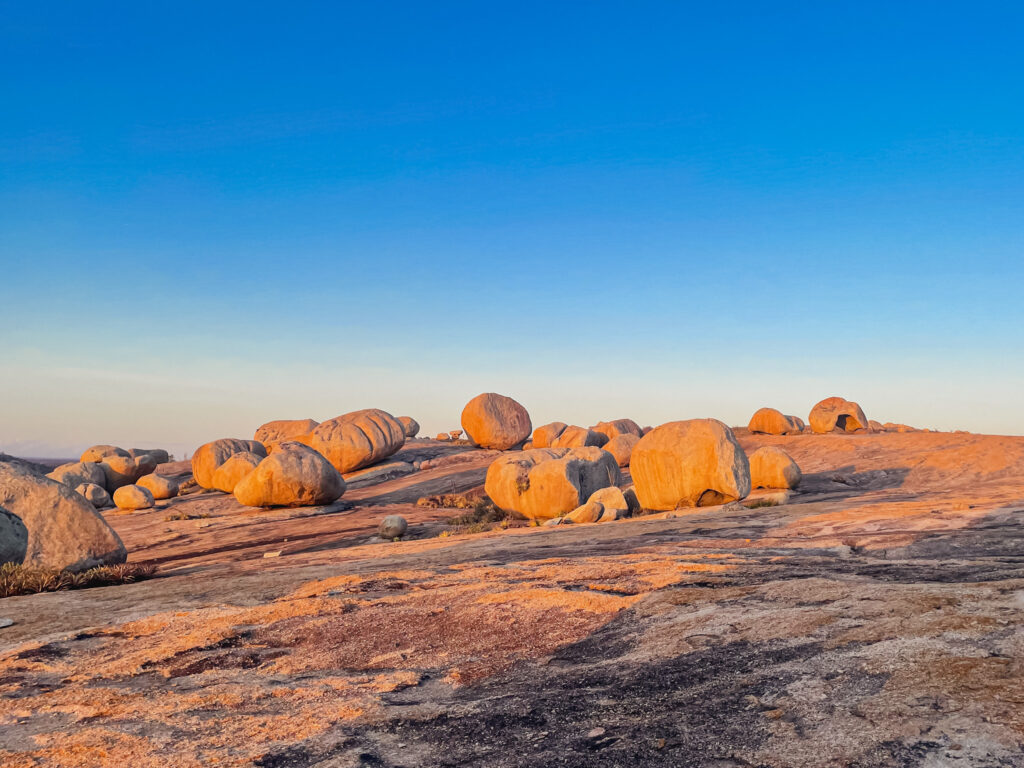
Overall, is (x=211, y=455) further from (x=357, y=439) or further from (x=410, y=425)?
(x=410, y=425)

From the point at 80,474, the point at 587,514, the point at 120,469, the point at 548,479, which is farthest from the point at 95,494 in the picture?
the point at 587,514

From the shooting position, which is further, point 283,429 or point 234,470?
point 283,429

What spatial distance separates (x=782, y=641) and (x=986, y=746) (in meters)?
1.77

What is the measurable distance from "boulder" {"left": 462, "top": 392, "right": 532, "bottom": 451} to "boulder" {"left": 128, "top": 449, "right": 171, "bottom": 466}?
60.1 feet

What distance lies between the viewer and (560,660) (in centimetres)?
509

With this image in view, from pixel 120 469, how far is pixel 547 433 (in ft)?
77.6

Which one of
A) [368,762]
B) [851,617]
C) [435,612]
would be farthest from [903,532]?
[368,762]

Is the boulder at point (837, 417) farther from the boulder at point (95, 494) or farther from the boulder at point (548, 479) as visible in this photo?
the boulder at point (95, 494)

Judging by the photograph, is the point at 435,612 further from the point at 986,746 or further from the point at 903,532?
the point at 903,532

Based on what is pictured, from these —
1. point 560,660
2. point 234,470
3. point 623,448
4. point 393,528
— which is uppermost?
point 623,448

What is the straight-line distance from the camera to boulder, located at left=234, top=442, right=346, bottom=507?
1049 inches

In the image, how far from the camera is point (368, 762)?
347 cm

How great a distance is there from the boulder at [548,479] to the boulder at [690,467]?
7.06 ft

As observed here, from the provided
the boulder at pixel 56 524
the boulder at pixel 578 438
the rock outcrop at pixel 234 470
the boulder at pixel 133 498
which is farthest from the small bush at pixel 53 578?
the boulder at pixel 578 438
